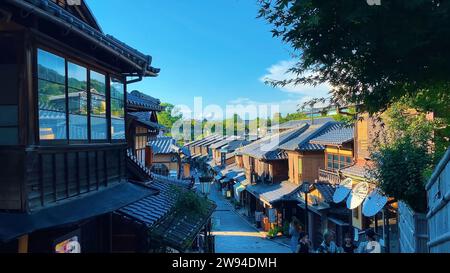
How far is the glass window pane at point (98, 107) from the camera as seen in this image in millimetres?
8117

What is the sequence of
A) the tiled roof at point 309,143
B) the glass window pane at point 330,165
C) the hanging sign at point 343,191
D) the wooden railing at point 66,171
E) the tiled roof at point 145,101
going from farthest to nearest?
1. the tiled roof at point 309,143
2. the glass window pane at point 330,165
3. the hanging sign at point 343,191
4. the tiled roof at point 145,101
5. the wooden railing at point 66,171

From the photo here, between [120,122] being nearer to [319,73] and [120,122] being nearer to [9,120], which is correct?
[9,120]

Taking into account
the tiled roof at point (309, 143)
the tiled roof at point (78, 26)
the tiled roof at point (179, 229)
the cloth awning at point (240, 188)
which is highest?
the tiled roof at point (78, 26)

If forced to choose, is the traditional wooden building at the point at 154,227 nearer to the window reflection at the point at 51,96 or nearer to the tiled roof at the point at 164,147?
the window reflection at the point at 51,96

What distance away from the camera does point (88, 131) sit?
25.7 feet

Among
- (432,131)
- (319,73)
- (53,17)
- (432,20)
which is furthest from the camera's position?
(432,131)

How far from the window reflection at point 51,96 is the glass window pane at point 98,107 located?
127 cm

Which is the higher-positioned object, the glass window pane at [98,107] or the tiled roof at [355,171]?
the glass window pane at [98,107]

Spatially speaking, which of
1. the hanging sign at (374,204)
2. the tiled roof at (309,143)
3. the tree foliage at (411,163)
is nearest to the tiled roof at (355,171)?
the hanging sign at (374,204)

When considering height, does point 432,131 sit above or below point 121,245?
above

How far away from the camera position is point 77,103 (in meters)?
7.34

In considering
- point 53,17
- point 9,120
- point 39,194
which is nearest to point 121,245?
point 39,194

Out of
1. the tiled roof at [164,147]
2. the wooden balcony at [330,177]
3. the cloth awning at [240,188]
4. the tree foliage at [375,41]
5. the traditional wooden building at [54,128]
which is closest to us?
the tree foliage at [375,41]
